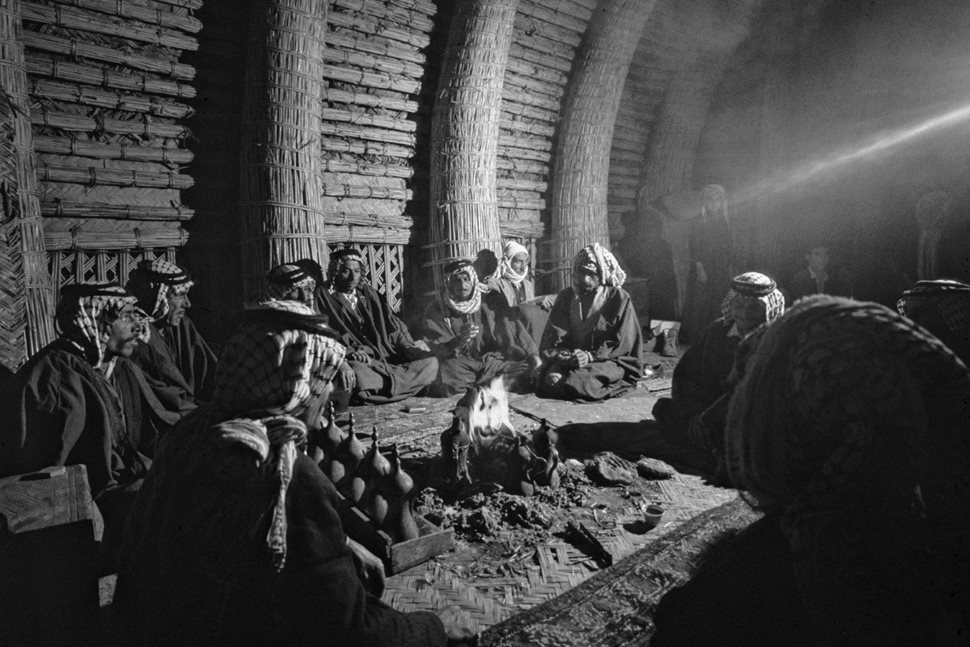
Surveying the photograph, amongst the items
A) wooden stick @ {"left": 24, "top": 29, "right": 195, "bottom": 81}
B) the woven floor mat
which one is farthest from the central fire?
wooden stick @ {"left": 24, "top": 29, "right": 195, "bottom": 81}

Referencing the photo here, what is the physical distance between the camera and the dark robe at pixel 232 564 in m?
1.73

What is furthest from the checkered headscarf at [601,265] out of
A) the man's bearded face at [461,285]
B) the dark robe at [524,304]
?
the man's bearded face at [461,285]

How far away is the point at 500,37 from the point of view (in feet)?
25.9

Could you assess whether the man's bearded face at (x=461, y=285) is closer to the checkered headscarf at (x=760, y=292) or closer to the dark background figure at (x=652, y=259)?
the checkered headscarf at (x=760, y=292)

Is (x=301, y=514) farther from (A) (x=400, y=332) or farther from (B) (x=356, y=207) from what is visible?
(B) (x=356, y=207)

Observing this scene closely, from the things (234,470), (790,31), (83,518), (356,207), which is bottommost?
(83,518)

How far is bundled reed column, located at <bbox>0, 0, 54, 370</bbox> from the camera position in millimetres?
4660

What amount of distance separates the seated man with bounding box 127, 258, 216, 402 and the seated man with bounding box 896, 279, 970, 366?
547 cm

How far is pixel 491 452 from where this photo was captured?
4.08m

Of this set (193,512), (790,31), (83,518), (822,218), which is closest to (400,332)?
(83,518)

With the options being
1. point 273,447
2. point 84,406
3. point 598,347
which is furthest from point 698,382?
point 84,406

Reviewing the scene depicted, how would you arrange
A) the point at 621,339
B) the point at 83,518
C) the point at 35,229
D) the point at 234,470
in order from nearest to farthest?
the point at 234,470, the point at 83,518, the point at 35,229, the point at 621,339

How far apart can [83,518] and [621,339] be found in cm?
601

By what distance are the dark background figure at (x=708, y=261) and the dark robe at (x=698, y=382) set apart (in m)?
5.95
